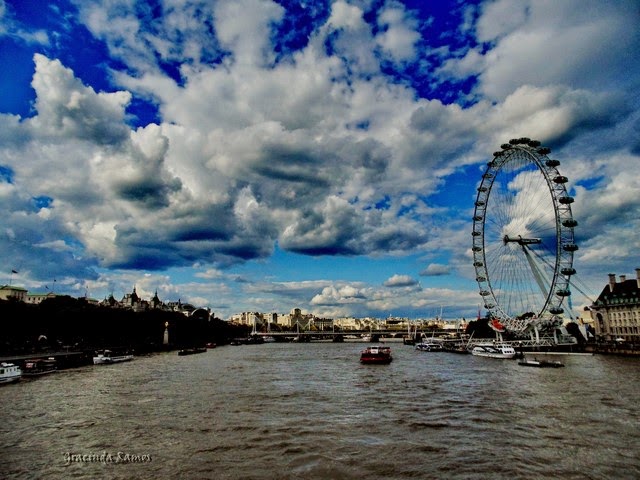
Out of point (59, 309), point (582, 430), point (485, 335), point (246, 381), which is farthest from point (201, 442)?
point (485, 335)

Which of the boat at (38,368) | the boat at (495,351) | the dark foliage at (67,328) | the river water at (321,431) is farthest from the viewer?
the dark foliage at (67,328)

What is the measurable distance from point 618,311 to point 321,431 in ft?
385

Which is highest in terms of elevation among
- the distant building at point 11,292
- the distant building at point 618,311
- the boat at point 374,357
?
the distant building at point 11,292

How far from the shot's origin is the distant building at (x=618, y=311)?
108m

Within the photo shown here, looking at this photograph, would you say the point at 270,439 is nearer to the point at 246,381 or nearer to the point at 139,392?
the point at 139,392

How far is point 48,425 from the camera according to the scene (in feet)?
85.0

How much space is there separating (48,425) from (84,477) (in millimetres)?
11150

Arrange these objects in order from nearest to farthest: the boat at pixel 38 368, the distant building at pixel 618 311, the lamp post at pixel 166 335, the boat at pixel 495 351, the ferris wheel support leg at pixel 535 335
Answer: the boat at pixel 38 368 → the boat at pixel 495 351 → the ferris wheel support leg at pixel 535 335 → the distant building at pixel 618 311 → the lamp post at pixel 166 335

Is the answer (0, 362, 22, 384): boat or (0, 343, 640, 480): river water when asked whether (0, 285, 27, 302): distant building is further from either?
(0, 343, 640, 480): river water

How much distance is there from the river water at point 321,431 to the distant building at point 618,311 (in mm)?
79007

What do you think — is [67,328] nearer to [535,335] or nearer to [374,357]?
[374,357]

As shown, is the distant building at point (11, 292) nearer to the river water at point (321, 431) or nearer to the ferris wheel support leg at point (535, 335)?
the river water at point (321, 431)

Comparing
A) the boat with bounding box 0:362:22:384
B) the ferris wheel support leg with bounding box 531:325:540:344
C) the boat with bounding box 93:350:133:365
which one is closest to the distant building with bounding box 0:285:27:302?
the boat with bounding box 93:350:133:365

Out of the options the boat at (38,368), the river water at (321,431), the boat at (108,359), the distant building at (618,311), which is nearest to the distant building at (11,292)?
the boat at (108,359)
